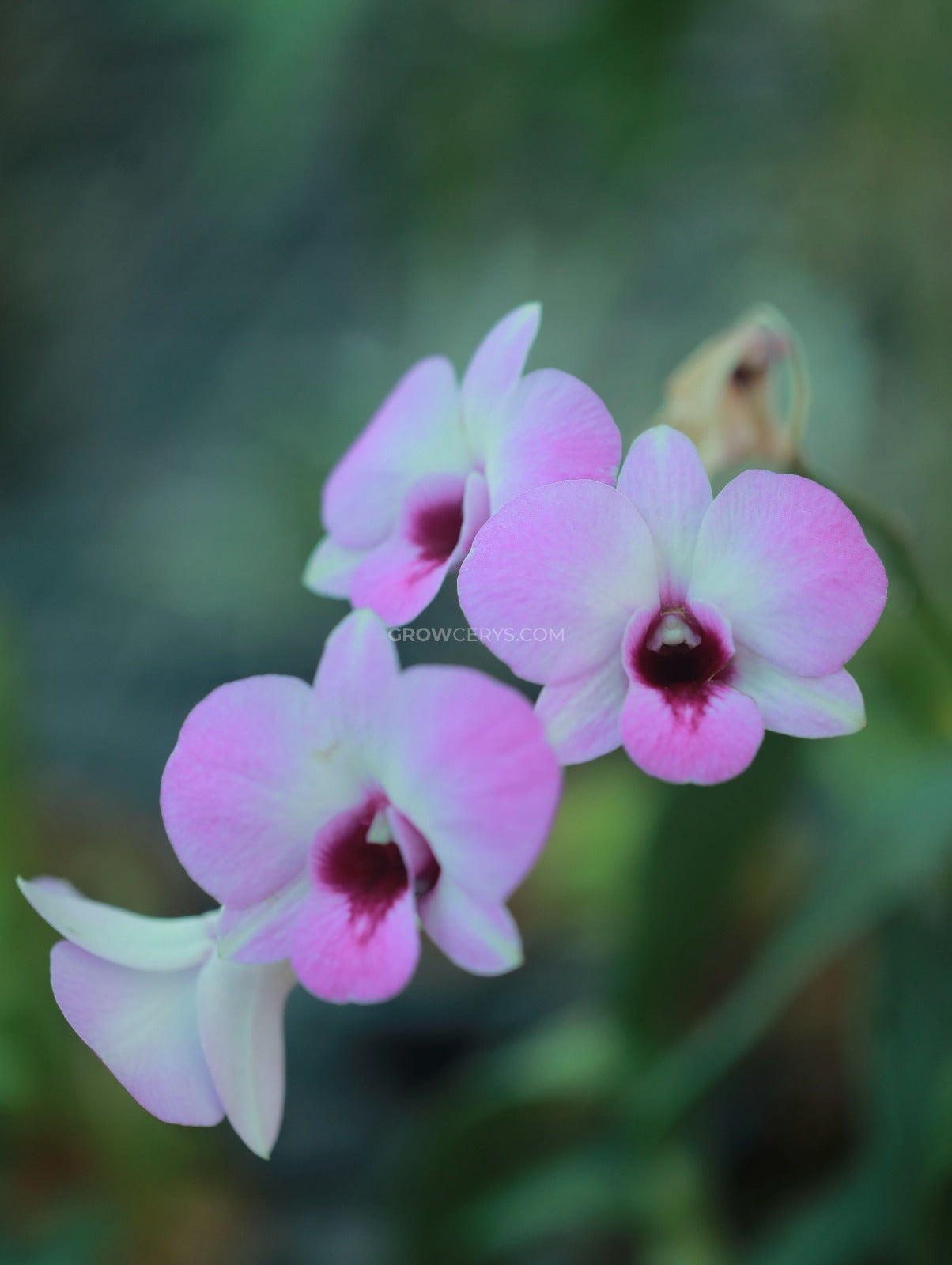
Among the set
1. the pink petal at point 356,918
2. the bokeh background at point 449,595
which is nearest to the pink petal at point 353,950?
the pink petal at point 356,918

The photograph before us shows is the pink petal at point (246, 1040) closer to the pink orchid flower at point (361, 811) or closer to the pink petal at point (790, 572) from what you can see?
the pink orchid flower at point (361, 811)

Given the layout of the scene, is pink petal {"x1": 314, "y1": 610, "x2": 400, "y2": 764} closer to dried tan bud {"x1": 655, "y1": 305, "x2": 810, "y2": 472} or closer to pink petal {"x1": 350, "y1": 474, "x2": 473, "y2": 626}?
pink petal {"x1": 350, "y1": 474, "x2": 473, "y2": 626}

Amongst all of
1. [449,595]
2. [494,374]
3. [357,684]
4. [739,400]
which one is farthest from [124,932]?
[449,595]

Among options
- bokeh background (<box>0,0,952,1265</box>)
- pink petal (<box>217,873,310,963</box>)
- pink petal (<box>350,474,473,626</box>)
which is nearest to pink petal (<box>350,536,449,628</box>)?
pink petal (<box>350,474,473,626</box>)

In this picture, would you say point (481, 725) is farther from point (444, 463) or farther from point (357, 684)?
point (444, 463)

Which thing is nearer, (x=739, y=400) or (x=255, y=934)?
(x=255, y=934)

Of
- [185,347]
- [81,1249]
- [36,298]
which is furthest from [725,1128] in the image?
[36,298]

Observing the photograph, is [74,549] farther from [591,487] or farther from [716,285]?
[591,487]

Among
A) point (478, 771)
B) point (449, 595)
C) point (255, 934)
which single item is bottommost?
point (449, 595)
